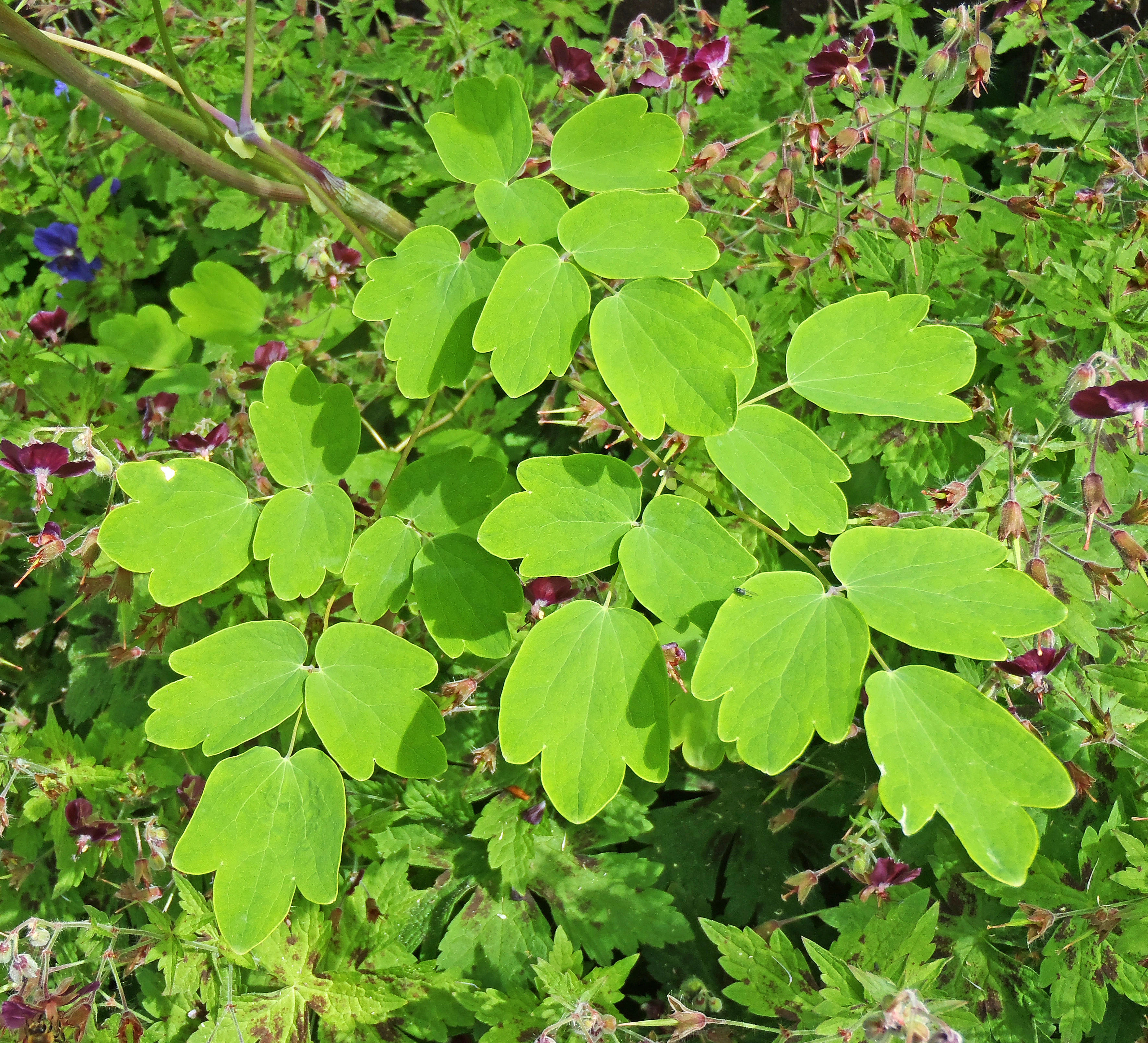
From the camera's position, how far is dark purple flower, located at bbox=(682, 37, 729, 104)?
2053mm

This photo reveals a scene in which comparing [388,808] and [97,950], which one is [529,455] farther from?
[97,950]

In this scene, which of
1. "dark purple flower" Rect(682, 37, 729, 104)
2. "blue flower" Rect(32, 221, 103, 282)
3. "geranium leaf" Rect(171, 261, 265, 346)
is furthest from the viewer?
"blue flower" Rect(32, 221, 103, 282)

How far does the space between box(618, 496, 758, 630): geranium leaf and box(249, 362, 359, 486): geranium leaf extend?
66 cm

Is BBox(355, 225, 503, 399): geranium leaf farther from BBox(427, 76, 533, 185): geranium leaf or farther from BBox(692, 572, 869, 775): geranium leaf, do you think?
BBox(692, 572, 869, 775): geranium leaf

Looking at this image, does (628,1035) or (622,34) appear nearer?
(628,1035)

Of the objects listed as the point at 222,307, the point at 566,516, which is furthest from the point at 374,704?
the point at 222,307

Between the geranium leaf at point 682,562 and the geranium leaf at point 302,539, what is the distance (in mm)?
588

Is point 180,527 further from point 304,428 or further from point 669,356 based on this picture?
point 669,356

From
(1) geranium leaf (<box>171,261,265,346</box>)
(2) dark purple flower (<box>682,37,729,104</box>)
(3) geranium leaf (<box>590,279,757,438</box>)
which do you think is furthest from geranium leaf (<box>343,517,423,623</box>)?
(1) geranium leaf (<box>171,261,265,346</box>)

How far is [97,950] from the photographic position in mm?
2287

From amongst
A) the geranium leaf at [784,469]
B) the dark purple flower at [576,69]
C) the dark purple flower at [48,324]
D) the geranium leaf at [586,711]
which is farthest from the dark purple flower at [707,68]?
the dark purple flower at [48,324]

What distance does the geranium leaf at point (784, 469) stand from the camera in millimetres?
1468

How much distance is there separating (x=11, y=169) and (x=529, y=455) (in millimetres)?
2415

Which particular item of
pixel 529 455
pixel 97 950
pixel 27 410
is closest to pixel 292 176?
pixel 529 455
